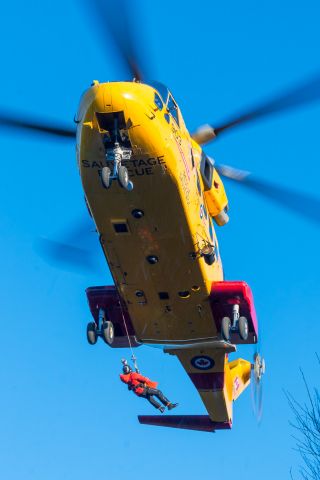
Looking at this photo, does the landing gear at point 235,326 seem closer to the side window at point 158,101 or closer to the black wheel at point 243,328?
the black wheel at point 243,328

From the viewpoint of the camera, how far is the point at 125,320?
92.8ft

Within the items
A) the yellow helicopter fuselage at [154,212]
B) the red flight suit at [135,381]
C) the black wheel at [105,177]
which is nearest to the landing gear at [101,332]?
the yellow helicopter fuselage at [154,212]

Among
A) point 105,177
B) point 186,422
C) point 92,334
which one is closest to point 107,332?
point 92,334

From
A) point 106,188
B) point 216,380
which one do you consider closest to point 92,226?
point 106,188

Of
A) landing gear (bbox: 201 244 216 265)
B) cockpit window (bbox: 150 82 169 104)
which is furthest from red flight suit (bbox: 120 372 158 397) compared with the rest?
cockpit window (bbox: 150 82 169 104)

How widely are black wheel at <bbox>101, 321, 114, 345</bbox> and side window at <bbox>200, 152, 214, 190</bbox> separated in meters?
5.53

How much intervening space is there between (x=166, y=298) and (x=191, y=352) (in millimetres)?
3874

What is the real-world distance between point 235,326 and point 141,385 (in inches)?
189

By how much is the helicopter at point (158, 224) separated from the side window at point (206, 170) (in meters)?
0.04

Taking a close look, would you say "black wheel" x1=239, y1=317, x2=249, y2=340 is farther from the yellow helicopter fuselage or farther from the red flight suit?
the red flight suit

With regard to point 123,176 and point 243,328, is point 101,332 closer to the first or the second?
point 243,328

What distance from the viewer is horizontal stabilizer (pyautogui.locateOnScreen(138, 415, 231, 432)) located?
3206 cm

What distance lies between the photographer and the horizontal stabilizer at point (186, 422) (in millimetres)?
32062

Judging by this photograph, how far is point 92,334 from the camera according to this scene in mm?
27422
